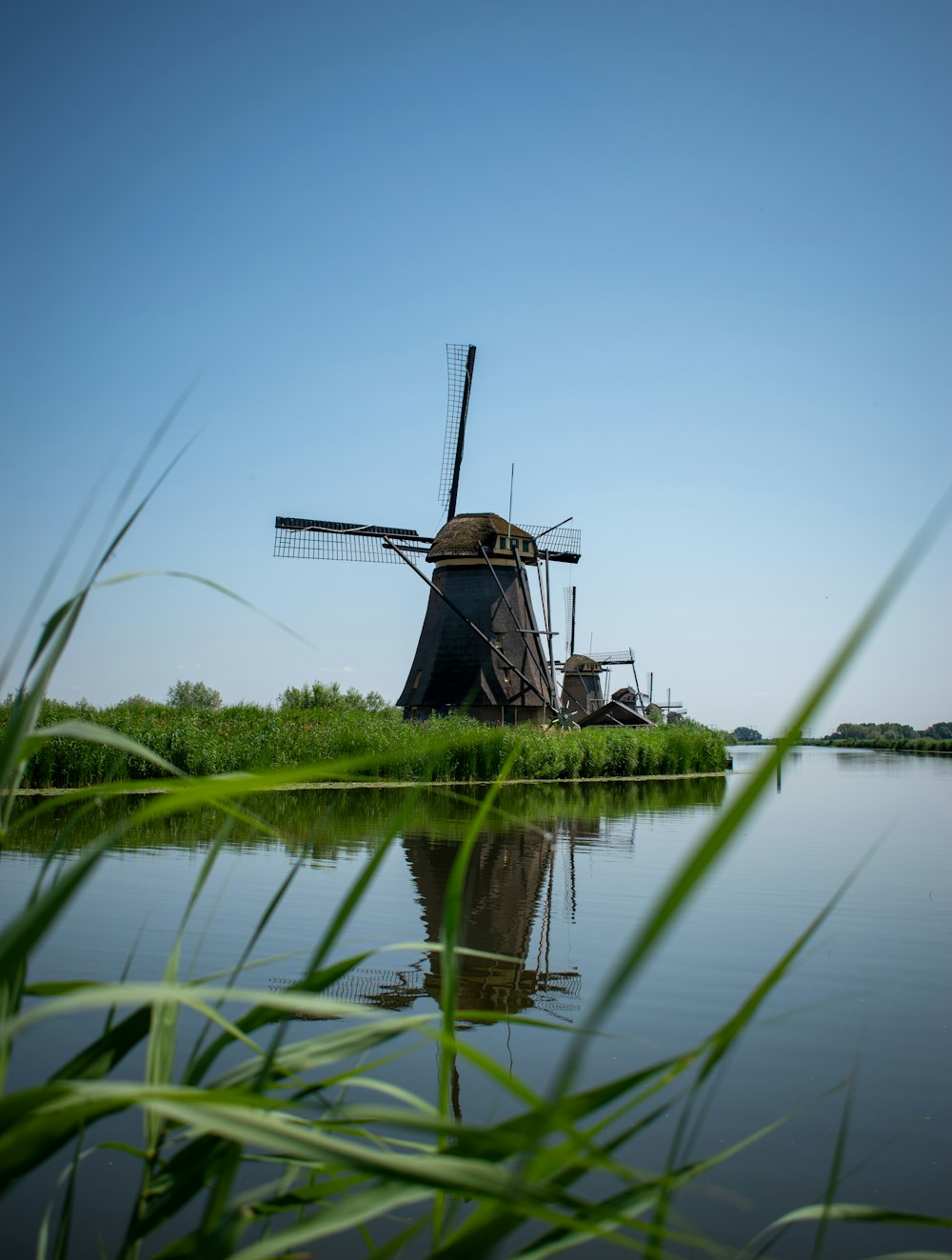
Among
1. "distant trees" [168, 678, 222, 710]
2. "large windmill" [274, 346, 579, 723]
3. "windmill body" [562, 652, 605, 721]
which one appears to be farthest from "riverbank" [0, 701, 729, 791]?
"distant trees" [168, 678, 222, 710]

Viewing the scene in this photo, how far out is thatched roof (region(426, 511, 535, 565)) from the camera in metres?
27.2

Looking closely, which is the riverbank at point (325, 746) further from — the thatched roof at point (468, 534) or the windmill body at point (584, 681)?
the windmill body at point (584, 681)

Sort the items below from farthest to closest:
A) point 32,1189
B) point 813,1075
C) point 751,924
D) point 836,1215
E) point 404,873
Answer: point 404,873
point 751,924
point 813,1075
point 32,1189
point 836,1215

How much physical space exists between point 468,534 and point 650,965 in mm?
21821

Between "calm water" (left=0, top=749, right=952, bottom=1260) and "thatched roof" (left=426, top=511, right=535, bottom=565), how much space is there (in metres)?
15.2

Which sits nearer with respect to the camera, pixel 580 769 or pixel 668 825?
pixel 668 825

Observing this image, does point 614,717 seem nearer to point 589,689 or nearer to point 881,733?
point 589,689

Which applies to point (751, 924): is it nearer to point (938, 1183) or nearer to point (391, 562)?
point (938, 1183)

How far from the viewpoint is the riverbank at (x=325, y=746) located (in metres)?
15.4

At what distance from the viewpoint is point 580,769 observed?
2467 cm

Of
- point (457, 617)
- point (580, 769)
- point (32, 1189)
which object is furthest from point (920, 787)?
point (32, 1189)

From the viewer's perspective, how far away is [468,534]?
90.0 ft

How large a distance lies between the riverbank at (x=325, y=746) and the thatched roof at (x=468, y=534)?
15.5ft

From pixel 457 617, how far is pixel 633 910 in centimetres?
2024
